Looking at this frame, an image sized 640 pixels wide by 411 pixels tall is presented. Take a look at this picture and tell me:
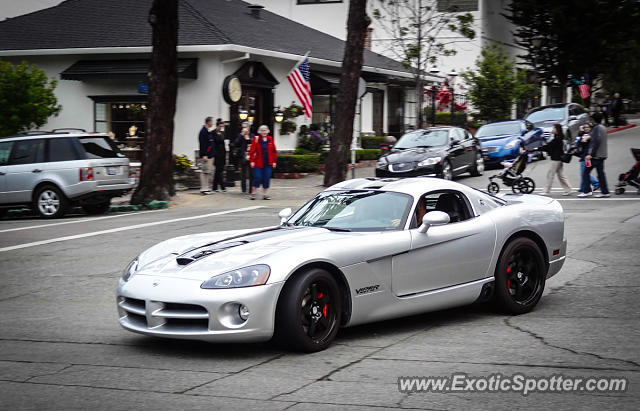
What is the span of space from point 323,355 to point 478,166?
1997 centimetres

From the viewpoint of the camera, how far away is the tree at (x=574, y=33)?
4141 centimetres

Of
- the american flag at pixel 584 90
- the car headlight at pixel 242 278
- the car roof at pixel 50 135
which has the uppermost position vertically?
the american flag at pixel 584 90

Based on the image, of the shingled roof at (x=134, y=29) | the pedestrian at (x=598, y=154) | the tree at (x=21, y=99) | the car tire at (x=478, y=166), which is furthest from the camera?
the shingled roof at (x=134, y=29)

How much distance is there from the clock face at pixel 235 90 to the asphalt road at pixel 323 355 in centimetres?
1534

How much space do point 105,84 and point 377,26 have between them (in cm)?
2614

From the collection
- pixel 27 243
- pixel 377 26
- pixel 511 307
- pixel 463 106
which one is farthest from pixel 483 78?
pixel 511 307

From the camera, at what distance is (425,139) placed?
24.4 meters

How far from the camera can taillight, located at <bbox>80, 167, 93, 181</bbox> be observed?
1825 centimetres

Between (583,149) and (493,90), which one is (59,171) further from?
(493,90)

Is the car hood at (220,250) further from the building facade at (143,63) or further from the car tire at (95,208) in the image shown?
the building facade at (143,63)

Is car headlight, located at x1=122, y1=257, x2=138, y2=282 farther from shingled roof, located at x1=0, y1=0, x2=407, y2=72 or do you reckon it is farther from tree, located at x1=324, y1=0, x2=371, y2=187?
shingled roof, located at x1=0, y1=0, x2=407, y2=72

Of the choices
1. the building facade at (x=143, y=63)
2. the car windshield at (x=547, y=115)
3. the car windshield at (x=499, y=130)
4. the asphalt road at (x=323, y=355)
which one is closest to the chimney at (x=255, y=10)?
the building facade at (x=143, y=63)

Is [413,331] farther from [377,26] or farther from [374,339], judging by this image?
[377,26]

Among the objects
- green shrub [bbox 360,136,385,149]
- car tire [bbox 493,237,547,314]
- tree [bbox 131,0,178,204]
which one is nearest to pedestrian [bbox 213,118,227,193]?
tree [bbox 131,0,178,204]
